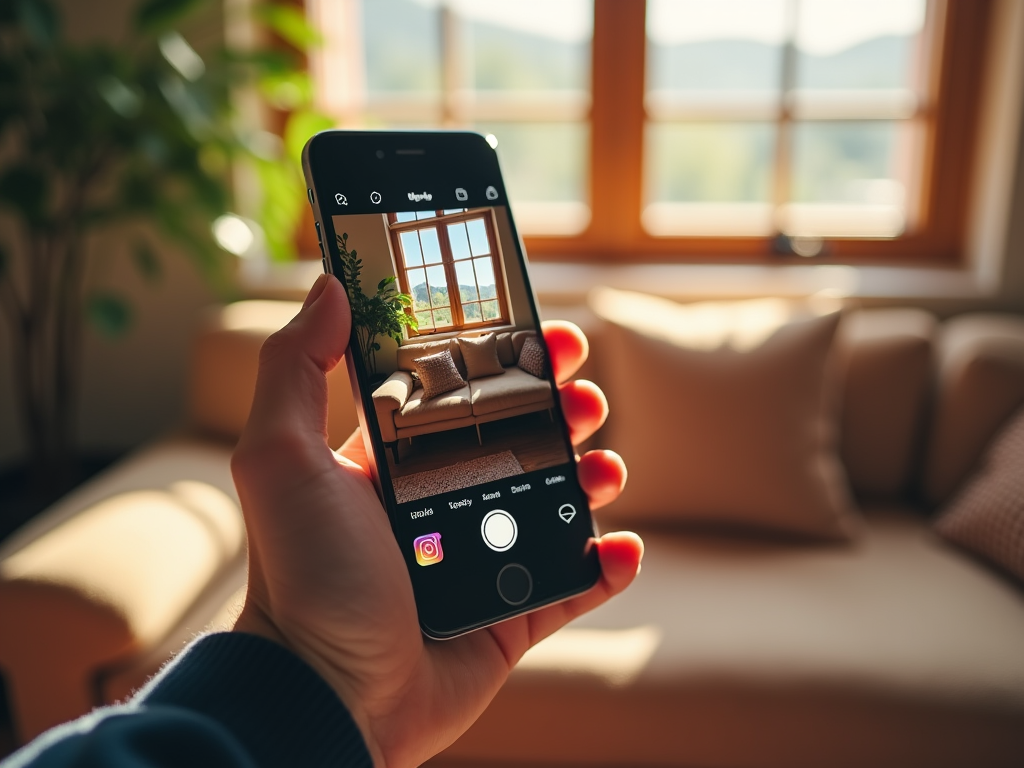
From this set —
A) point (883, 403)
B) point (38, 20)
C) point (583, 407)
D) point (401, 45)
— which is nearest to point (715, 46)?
point (401, 45)

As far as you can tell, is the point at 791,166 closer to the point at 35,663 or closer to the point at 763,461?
the point at 763,461

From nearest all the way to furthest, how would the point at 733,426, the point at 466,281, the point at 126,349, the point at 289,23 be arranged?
the point at 466,281
the point at 733,426
the point at 289,23
the point at 126,349

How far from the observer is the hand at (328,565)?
0.64 metres

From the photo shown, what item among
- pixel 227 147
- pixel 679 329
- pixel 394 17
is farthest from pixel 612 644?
pixel 394 17

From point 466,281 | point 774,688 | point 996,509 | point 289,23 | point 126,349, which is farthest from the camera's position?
point 126,349

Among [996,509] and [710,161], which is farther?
[710,161]

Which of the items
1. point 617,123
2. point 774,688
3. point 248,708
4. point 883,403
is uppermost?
point 617,123

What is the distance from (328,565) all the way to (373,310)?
22 centimetres

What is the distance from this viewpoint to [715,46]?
7.15 feet

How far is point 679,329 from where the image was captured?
1.64 meters

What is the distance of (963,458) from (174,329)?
1953 millimetres

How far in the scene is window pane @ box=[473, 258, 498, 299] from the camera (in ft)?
2.56

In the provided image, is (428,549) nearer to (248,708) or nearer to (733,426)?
(248,708)

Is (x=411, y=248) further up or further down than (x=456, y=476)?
further up
